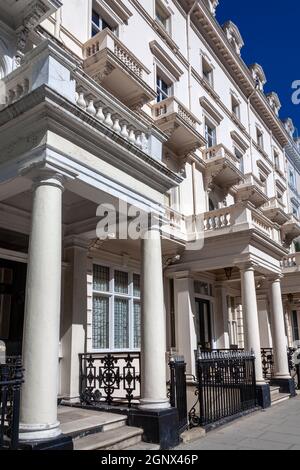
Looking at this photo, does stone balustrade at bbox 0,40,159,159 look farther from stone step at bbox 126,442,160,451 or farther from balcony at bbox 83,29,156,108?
stone step at bbox 126,442,160,451

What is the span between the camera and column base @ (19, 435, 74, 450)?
16.5 feet

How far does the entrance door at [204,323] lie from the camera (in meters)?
15.2

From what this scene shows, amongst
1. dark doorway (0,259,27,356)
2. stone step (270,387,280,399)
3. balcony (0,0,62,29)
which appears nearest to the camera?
balcony (0,0,62,29)

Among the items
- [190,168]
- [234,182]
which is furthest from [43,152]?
[234,182]

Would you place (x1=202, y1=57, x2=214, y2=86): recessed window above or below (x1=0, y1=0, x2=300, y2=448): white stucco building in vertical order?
above

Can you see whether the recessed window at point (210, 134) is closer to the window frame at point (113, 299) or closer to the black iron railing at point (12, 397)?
the window frame at point (113, 299)

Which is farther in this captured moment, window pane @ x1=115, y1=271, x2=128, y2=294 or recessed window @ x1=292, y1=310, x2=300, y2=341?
recessed window @ x1=292, y1=310, x2=300, y2=341

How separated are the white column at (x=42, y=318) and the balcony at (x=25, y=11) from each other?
4006mm

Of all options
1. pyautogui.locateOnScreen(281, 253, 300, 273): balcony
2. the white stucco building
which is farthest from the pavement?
pyautogui.locateOnScreen(281, 253, 300, 273): balcony

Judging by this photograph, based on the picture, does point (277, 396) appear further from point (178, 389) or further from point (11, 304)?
point (11, 304)

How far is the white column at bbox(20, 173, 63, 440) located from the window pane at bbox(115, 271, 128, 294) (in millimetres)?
5827

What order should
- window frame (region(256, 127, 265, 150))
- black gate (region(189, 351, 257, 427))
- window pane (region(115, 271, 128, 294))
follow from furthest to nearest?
1. window frame (region(256, 127, 265, 150))
2. window pane (region(115, 271, 128, 294))
3. black gate (region(189, 351, 257, 427))

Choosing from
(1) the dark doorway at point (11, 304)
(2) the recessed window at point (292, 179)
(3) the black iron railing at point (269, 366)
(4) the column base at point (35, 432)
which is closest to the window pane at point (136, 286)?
(1) the dark doorway at point (11, 304)

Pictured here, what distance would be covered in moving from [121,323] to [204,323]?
5015mm
